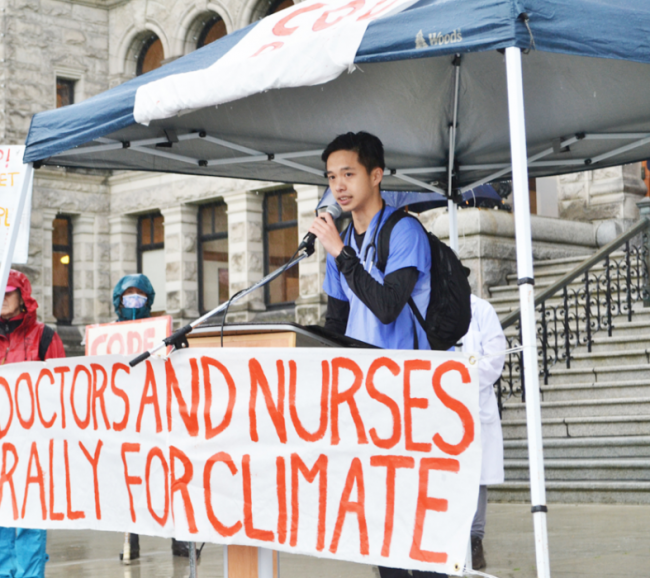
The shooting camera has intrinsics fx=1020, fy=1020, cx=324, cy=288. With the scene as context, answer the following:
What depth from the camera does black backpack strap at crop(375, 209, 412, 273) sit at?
13.5 feet

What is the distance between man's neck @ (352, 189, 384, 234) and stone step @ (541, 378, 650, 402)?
7.00m

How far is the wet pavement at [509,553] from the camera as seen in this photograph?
248 inches

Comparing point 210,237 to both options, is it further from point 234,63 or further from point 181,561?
point 234,63

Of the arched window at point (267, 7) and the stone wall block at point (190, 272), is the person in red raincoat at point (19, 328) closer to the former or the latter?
the arched window at point (267, 7)

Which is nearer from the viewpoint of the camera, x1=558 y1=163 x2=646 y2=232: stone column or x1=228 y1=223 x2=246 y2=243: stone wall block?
x1=558 y1=163 x2=646 y2=232: stone column

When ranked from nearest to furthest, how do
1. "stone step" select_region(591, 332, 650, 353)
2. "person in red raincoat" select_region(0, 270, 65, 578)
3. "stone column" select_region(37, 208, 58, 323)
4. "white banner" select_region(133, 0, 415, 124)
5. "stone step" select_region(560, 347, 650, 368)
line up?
"white banner" select_region(133, 0, 415, 124)
"person in red raincoat" select_region(0, 270, 65, 578)
"stone step" select_region(560, 347, 650, 368)
"stone step" select_region(591, 332, 650, 353)
"stone column" select_region(37, 208, 58, 323)

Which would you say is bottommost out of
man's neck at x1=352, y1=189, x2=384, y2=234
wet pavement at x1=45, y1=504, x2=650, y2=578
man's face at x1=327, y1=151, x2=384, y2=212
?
wet pavement at x1=45, y1=504, x2=650, y2=578

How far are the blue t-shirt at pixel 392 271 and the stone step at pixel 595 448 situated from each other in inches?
247

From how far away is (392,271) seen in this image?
4.01 meters

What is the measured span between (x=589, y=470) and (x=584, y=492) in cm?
31

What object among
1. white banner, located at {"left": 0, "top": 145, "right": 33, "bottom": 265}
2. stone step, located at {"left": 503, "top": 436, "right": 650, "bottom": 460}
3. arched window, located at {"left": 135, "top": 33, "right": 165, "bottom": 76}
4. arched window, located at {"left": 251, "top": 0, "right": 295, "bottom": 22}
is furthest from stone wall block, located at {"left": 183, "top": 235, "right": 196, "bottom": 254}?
white banner, located at {"left": 0, "top": 145, "right": 33, "bottom": 265}

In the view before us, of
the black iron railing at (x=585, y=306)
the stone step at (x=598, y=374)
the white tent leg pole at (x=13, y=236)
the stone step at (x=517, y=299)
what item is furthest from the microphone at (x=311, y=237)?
the stone step at (x=517, y=299)

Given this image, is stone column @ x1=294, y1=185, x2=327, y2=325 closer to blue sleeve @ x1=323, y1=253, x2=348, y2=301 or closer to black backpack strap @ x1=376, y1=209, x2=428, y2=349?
blue sleeve @ x1=323, y1=253, x2=348, y2=301

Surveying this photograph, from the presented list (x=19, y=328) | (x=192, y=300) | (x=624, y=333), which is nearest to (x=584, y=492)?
(x=624, y=333)
